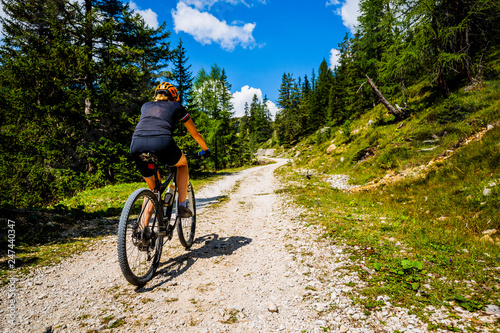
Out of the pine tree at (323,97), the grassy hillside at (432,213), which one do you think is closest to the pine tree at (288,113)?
the pine tree at (323,97)

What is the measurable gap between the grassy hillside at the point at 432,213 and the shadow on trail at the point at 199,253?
2.44m

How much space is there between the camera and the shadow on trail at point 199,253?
3.64 meters

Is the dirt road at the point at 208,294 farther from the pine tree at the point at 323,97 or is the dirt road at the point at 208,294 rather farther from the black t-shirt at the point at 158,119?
the pine tree at the point at 323,97

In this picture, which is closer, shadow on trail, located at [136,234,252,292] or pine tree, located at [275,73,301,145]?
shadow on trail, located at [136,234,252,292]

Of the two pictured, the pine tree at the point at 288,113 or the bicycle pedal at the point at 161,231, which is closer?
the bicycle pedal at the point at 161,231

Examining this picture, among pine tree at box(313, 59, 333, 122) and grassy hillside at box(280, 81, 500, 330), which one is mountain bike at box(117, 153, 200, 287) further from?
pine tree at box(313, 59, 333, 122)

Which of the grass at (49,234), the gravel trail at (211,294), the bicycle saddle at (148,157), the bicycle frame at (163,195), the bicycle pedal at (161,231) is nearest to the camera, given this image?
the gravel trail at (211,294)

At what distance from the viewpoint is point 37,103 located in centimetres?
1284

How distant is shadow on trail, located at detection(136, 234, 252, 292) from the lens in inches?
143

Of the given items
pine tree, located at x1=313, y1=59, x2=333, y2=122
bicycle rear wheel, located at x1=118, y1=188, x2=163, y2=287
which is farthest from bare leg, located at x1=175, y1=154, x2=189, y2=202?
pine tree, located at x1=313, y1=59, x2=333, y2=122

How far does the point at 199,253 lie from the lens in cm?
454

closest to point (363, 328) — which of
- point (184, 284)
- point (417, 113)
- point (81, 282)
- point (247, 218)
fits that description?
point (184, 284)

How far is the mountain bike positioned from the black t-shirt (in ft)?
1.30

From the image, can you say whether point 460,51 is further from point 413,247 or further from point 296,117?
point 296,117
